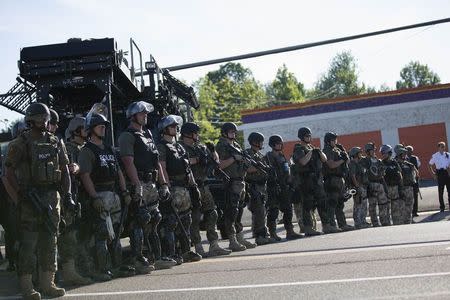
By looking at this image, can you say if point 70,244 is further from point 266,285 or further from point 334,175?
point 334,175

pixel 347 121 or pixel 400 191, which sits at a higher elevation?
pixel 347 121

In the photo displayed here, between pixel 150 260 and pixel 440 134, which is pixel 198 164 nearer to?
pixel 150 260

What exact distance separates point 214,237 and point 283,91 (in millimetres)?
68917

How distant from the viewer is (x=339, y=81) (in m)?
94.6

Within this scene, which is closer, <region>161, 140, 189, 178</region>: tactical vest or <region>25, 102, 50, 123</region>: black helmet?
<region>25, 102, 50, 123</region>: black helmet

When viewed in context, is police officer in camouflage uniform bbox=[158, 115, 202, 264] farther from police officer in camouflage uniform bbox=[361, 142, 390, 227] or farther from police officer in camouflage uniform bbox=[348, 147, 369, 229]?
police officer in camouflage uniform bbox=[361, 142, 390, 227]

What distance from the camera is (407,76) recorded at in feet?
394

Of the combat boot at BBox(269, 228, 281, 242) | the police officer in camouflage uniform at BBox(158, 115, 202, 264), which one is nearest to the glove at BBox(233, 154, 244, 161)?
the police officer in camouflage uniform at BBox(158, 115, 202, 264)

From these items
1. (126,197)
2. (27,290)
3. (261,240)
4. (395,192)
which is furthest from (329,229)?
(27,290)

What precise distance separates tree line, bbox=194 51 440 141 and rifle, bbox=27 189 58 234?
131 feet

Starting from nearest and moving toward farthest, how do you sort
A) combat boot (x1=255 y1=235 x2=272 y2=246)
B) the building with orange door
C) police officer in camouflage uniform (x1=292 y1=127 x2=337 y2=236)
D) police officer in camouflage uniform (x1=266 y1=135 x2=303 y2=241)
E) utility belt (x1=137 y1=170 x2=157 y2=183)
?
utility belt (x1=137 y1=170 x2=157 y2=183), combat boot (x1=255 y1=235 x2=272 y2=246), police officer in camouflage uniform (x1=266 y1=135 x2=303 y2=241), police officer in camouflage uniform (x1=292 y1=127 x2=337 y2=236), the building with orange door

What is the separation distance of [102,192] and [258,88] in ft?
252

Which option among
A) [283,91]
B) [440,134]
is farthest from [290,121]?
[283,91]

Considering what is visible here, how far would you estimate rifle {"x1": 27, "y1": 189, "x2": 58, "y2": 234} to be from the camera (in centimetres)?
621
